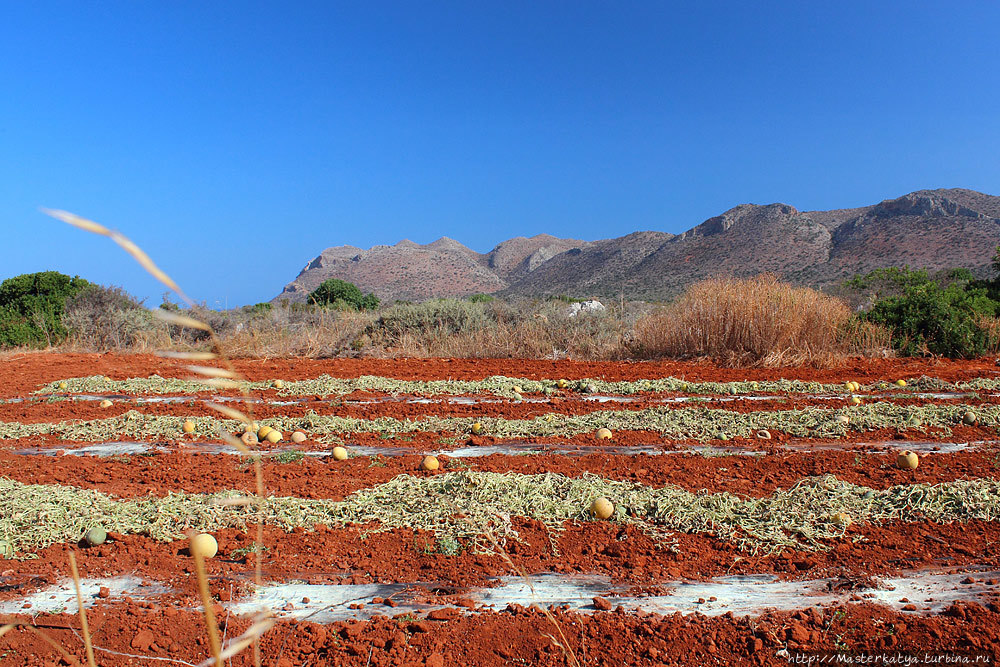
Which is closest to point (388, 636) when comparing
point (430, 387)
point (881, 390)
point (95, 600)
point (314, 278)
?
point (95, 600)

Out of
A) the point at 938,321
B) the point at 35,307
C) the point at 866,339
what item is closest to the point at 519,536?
the point at 866,339

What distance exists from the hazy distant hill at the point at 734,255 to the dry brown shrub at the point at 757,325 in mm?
24113

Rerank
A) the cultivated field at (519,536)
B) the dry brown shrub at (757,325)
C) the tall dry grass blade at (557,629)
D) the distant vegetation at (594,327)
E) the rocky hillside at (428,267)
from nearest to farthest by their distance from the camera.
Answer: the tall dry grass blade at (557,629), the cultivated field at (519,536), the dry brown shrub at (757,325), the distant vegetation at (594,327), the rocky hillside at (428,267)

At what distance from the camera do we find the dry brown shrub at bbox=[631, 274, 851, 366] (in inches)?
446

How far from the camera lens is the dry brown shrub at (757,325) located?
1132 centimetres

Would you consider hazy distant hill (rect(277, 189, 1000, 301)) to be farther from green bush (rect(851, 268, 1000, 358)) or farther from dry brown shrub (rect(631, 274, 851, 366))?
dry brown shrub (rect(631, 274, 851, 366))

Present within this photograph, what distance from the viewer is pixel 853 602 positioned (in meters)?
2.89

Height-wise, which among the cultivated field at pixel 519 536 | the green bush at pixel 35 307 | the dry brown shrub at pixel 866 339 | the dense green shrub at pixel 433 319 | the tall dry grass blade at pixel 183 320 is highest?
the green bush at pixel 35 307

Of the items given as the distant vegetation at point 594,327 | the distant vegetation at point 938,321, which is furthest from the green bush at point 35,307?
the distant vegetation at point 938,321

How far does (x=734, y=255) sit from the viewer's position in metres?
42.2

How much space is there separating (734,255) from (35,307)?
3747cm

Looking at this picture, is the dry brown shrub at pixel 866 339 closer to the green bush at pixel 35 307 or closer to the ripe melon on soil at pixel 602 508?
the ripe melon on soil at pixel 602 508

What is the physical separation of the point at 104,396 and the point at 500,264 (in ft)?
183

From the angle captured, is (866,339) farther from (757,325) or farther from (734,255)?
(734,255)
